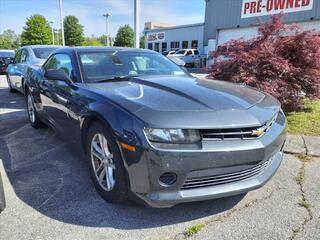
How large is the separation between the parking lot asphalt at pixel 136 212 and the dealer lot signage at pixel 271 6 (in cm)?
1692

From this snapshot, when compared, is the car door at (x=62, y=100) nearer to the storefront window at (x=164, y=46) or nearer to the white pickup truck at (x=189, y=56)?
the white pickup truck at (x=189, y=56)

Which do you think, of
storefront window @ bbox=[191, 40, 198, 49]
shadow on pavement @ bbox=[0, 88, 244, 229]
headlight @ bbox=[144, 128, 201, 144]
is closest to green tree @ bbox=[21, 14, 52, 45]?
storefront window @ bbox=[191, 40, 198, 49]

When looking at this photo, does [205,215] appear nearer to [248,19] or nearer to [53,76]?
[53,76]

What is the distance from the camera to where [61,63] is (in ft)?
14.4

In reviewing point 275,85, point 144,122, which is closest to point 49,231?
point 144,122

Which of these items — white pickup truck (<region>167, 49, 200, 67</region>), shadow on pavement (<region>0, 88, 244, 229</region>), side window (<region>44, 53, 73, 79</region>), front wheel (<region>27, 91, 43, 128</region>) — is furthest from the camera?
white pickup truck (<region>167, 49, 200, 67</region>)

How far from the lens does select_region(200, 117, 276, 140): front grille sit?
8.12 feet

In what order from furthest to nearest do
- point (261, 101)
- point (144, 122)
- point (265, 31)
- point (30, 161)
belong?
point (265, 31) < point (30, 161) < point (261, 101) < point (144, 122)

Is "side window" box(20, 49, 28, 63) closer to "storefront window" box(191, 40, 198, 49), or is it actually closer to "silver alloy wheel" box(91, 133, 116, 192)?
"silver alloy wheel" box(91, 133, 116, 192)

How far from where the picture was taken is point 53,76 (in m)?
3.68

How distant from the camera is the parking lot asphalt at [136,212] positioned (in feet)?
8.38

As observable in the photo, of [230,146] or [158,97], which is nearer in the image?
[230,146]

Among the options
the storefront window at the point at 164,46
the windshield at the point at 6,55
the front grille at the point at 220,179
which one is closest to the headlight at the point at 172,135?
the front grille at the point at 220,179

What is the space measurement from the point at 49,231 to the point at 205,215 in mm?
1325
